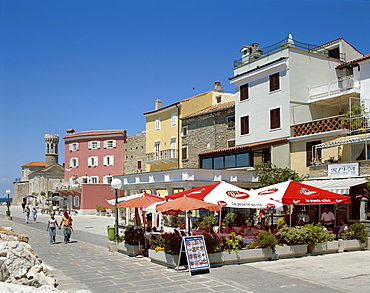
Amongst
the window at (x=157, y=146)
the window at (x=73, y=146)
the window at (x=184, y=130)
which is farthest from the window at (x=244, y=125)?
the window at (x=73, y=146)

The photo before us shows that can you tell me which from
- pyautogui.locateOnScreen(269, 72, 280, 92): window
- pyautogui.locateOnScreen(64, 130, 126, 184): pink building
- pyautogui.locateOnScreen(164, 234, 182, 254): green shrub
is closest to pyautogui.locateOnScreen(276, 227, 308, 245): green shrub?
pyautogui.locateOnScreen(164, 234, 182, 254): green shrub

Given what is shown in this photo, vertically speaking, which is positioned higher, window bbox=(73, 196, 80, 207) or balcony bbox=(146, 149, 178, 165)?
balcony bbox=(146, 149, 178, 165)

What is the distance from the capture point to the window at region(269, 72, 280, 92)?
101ft

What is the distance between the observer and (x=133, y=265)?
47.7 ft

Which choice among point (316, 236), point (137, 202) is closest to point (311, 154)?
point (316, 236)

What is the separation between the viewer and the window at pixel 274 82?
30.7 meters

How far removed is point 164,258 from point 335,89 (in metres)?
20.5

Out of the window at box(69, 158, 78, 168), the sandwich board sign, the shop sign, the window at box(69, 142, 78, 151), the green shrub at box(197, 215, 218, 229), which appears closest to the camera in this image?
the sandwich board sign

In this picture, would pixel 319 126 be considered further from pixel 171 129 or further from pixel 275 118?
pixel 171 129

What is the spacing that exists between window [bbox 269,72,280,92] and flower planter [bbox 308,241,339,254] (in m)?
16.2

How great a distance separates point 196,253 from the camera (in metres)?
13.1

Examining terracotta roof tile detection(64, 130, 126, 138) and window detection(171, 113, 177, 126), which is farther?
terracotta roof tile detection(64, 130, 126, 138)

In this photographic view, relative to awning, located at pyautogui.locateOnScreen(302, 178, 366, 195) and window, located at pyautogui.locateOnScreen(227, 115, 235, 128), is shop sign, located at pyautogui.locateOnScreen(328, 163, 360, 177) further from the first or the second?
window, located at pyautogui.locateOnScreen(227, 115, 235, 128)

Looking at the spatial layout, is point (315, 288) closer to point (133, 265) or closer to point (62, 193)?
point (133, 265)
